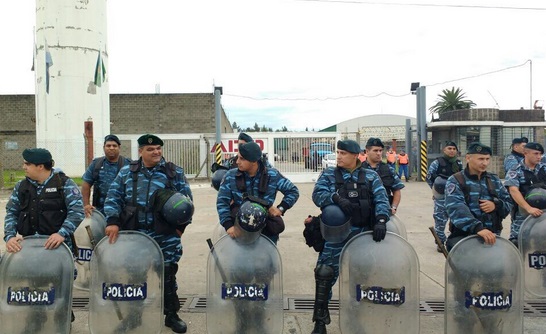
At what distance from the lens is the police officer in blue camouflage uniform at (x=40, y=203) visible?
3.87 meters

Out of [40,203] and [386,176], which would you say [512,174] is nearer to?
[386,176]

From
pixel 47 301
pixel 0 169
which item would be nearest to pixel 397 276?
pixel 47 301

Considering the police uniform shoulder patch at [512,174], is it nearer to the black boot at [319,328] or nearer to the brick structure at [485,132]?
the black boot at [319,328]

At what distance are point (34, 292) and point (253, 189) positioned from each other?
1933mm

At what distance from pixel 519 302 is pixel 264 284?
200cm

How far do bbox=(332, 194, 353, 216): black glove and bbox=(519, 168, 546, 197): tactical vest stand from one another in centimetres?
289

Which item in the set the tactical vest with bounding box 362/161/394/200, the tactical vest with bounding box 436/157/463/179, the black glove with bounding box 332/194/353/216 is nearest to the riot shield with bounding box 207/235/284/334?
the black glove with bounding box 332/194/353/216

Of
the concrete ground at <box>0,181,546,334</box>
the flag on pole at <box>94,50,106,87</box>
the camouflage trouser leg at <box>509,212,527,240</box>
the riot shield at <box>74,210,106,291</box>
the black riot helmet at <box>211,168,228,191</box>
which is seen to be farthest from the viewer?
the flag on pole at <box>94,50,106,87</box>

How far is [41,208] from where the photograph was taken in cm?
389

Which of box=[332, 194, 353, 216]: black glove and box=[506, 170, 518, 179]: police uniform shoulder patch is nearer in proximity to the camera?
box=[332, 194, 353, 216]: black glove

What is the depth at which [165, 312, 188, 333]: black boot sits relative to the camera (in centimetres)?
397

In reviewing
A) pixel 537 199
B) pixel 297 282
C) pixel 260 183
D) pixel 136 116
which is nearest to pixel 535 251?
pixel 537 199

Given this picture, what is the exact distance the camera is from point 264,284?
11.3 ft

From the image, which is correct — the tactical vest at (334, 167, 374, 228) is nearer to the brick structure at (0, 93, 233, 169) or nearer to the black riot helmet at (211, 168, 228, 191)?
the black riot helmet at (211, 168, 228, 191)
